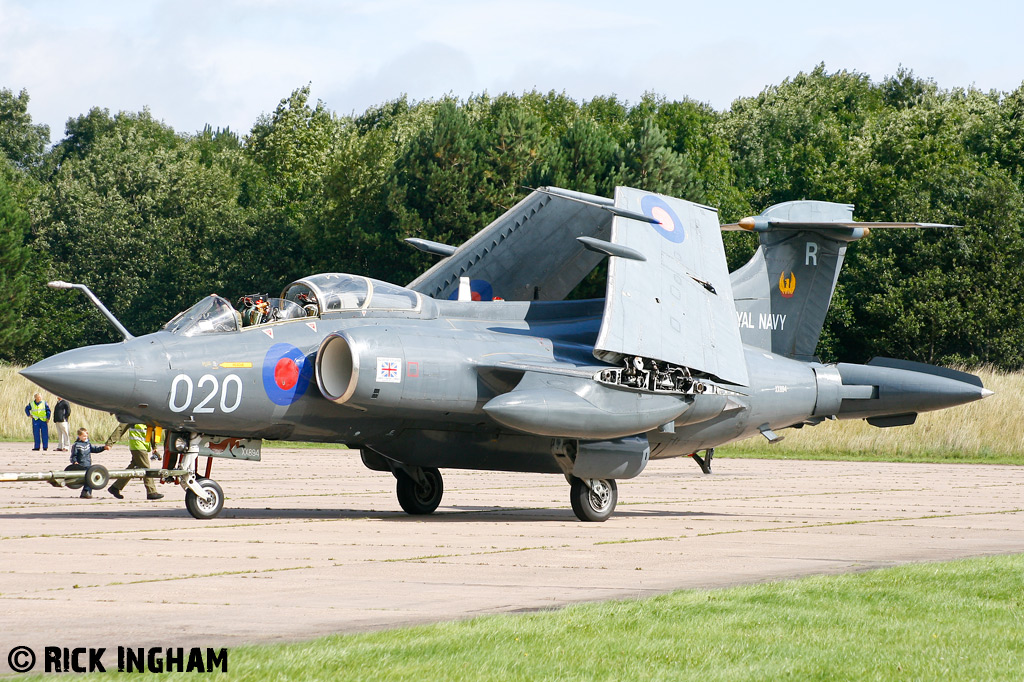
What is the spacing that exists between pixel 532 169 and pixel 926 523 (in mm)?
38822

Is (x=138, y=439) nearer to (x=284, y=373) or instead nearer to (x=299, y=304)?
(x=299, y=304)

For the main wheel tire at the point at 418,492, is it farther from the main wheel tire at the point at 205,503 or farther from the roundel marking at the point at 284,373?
the main wheel tire at the point at 205,503

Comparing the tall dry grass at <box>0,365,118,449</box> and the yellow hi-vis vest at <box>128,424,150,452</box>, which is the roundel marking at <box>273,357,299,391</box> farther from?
the tall dry grass at <box>0,365,118,449</box>

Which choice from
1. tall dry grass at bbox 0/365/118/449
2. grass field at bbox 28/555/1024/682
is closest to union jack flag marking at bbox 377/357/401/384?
grass field at bbox 28/555/1024/682

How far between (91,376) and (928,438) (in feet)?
91.6

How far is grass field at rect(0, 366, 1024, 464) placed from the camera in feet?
114

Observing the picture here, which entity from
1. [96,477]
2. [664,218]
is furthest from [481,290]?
[96,477]

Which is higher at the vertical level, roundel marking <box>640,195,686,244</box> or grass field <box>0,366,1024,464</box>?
roundel marking <box>640,195,686,244</box>

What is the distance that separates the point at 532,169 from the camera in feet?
174

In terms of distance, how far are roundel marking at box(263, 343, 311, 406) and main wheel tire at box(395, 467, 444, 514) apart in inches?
98.6

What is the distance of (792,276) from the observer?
19344 millimetres

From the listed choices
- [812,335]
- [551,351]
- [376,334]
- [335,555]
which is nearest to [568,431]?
[551,351]

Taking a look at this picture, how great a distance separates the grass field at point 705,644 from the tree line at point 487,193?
138 ft

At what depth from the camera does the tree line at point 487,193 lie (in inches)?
2037
